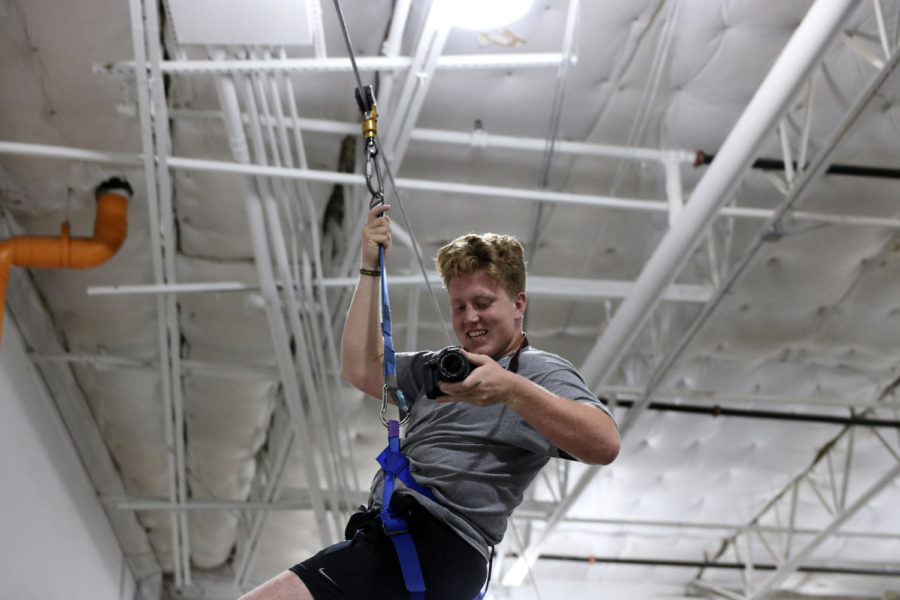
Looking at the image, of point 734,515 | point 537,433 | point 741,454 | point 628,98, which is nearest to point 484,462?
point 537,433

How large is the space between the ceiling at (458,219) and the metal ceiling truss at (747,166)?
0.02 metres

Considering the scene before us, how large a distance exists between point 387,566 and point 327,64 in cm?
306

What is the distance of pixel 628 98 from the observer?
5.22m

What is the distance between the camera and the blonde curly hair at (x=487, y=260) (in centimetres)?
211

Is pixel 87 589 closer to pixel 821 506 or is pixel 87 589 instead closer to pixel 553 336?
pixel 553 336

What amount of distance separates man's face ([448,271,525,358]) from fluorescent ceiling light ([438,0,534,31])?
229cm

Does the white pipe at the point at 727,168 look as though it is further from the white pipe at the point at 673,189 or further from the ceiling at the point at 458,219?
the white pipe at the point at 673,189

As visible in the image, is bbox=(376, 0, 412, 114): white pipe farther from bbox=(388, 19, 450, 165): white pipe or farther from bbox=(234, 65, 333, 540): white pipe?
bbox=(234, 65, 333, 540): white pipe

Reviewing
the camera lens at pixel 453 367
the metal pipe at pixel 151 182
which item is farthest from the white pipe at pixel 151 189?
the camera lens at pixel 453 367

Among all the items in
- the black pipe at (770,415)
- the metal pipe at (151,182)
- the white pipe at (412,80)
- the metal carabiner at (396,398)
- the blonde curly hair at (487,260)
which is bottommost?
the metal carabiner at (396,398)

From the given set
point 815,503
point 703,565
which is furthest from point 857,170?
→ point 703,565

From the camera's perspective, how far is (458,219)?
6.15 metres

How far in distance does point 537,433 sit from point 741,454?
7.42 meters

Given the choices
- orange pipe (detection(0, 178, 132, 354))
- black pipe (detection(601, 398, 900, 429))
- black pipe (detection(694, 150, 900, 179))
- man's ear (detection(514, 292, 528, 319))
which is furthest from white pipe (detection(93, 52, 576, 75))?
black pipe (detection(601, 398, 900, 429))
